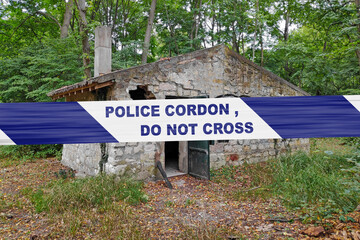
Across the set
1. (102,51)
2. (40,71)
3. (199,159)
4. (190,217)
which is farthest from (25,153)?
(190,217)

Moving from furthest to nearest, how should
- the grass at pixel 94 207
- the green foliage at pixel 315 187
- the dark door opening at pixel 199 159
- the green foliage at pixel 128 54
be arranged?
the green foliage at pixel 128 54 < the dark door opening at pixel 199 159 < the green foliage at pixel 315 187 < the grass at pixel 94 207

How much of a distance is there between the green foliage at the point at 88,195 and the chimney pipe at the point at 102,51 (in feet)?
11.3

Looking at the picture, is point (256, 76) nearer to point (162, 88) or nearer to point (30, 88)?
point (162, 88)

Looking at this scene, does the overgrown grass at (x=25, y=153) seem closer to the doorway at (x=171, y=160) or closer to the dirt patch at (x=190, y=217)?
the dirt patch at (x=190, y=217)

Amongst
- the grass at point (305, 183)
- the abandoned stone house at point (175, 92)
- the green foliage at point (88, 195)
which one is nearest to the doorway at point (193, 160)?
the abandoned stone house at point (175, 92)

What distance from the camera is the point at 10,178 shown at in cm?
748

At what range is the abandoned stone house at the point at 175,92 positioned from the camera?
6355mm

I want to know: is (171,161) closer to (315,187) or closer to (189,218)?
(189,218)

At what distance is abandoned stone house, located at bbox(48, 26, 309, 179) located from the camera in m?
6.36

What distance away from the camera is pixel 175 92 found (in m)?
7.17

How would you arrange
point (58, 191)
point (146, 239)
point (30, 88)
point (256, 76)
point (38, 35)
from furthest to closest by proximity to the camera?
point (38, 35)
point (30, 88)
point (256, 76)
point (58, 191)
point (146, 239)

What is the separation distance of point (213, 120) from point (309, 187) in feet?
14.5

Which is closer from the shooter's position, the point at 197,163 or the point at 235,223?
the point at 235,223

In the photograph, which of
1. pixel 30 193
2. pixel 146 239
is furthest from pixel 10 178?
pixel 146 239
